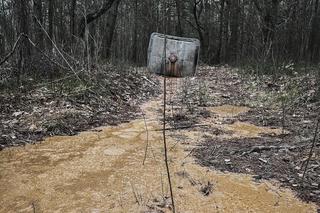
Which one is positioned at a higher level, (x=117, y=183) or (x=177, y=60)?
(x=177, y=60)

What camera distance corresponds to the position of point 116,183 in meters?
3.06

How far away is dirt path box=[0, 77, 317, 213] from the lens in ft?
8.79

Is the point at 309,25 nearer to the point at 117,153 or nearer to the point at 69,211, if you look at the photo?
the point at 117,153

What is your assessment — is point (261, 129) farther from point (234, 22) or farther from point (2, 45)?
point (234, 22)

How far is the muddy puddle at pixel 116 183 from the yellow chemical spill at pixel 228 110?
6.52 feet

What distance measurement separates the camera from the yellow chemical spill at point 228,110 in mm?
5836

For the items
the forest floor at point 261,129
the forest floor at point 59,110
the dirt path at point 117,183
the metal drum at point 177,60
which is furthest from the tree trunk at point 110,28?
the metal drum at point 177,60

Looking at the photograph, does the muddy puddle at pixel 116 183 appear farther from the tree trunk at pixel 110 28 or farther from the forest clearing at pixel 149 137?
the tree trunk at pixel 110 28

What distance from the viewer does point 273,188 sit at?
3.02m

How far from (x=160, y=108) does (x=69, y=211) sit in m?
3.82

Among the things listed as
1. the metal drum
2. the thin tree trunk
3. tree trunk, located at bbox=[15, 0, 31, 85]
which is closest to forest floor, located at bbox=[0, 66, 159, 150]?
tree trunk, located at bbox=[15, 0, 31, 85]

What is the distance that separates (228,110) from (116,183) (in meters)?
3.55

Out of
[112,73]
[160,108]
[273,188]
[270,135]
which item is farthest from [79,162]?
[112,73]

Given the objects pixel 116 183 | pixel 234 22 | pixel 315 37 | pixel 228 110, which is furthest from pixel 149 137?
pixel 234 22
